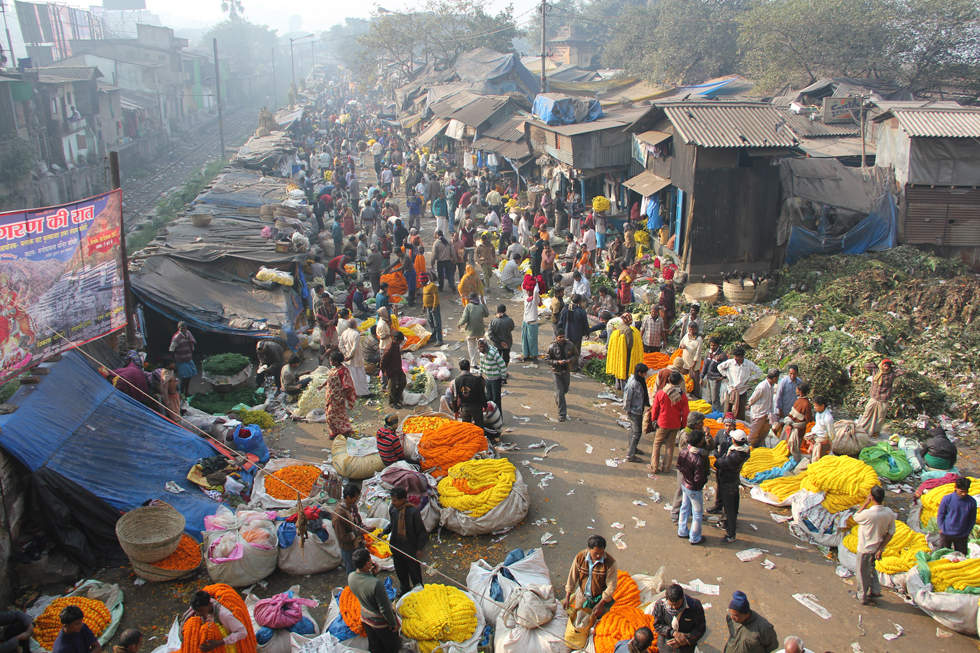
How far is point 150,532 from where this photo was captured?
6266mm

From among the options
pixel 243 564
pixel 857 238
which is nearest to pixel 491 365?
pixel 243 564

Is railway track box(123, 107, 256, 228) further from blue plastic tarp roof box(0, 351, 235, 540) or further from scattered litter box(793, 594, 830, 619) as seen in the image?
scattered litter box(793, 594, 830, 619)

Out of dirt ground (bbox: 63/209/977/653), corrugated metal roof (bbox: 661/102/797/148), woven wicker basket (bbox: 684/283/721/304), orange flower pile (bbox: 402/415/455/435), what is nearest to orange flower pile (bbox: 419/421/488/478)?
orange flower pile (bbox: 402/415/455/435)

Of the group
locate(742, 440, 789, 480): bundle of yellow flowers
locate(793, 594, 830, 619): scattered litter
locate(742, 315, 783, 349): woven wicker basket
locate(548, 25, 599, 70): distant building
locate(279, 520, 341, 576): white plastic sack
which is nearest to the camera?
locate(793, 594, 830, 619): scattered litter

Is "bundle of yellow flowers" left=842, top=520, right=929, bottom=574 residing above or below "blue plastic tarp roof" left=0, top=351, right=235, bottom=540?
below

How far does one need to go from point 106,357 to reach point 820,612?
8689 mm

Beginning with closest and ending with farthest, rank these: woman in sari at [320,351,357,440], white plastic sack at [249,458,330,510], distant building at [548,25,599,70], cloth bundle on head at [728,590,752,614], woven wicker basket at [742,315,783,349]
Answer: cloth bundle on head at [728,590,752,614]
white plastic sack at [249,458,330,510]
woman in sari at [320,351,357,440]
woven wicker basket at [742,315,783,349]
distant building at [548,25,599,70]

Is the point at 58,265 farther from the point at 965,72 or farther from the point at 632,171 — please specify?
the point at 965,72

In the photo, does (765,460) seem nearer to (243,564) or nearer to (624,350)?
(624,350)

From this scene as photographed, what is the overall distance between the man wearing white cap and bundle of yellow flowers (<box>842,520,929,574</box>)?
102cm

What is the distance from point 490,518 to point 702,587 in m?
2.11

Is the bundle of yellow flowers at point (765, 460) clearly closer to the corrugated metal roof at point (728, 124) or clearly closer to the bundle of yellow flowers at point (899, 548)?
the bundle of yellow flowers at point (899, 548)

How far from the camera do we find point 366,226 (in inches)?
707

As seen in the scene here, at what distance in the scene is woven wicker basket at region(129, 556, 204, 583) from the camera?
6.07 meters
